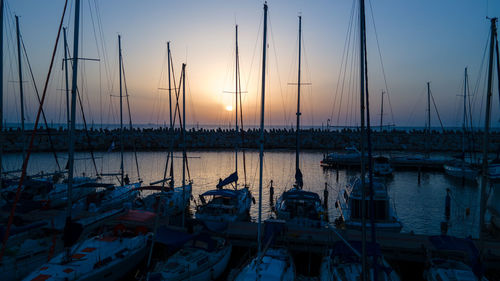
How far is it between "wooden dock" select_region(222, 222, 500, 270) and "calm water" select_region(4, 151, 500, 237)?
16.6 feet

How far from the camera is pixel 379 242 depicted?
590 inches

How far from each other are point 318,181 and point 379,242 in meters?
20.4

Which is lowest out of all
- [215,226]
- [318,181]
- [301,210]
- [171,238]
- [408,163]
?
[318,181]

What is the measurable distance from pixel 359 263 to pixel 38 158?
5412 centimetres

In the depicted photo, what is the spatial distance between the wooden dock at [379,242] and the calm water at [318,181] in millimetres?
5067

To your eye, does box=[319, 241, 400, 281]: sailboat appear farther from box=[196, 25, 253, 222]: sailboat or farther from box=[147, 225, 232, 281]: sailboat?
box=[196, 25, 253, 222]: sailboat

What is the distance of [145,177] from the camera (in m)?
36.6

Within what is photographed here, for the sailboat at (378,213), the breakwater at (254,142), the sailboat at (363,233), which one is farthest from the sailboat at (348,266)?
the breakwater at (254,142)

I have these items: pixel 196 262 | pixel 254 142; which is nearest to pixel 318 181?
pixel 196 262

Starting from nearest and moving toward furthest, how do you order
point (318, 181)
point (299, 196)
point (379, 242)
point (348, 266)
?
point (348, 266), point (379, 242), point (299, 196), point (318, 181)

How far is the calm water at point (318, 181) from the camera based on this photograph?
73.1 ft

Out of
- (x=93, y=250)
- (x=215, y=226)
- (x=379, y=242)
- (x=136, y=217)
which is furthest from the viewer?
(x=136, y=217)

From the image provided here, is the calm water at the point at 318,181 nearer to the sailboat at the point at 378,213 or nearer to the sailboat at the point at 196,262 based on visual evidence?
the sailboat at the point at 378,213

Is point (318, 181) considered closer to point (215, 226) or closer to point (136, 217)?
point (215, 226)
